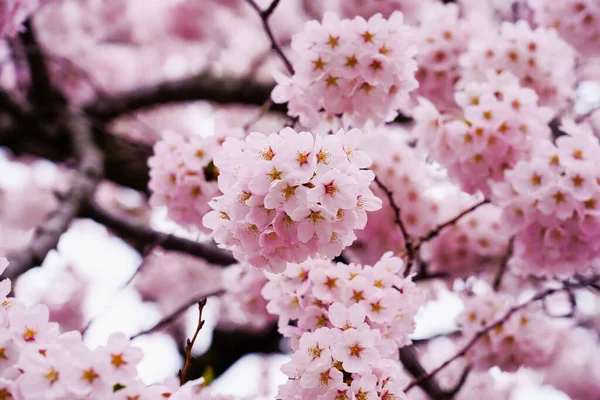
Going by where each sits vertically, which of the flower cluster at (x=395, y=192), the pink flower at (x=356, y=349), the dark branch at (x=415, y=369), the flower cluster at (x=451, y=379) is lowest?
the flower cluster at (x=451, y=379)

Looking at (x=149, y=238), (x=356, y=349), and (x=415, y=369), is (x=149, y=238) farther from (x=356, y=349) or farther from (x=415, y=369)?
(x=356, y=349)

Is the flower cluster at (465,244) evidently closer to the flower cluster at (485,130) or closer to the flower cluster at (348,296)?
the flower cluster at (485,130)

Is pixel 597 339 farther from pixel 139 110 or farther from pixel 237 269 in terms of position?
pixel 139 110

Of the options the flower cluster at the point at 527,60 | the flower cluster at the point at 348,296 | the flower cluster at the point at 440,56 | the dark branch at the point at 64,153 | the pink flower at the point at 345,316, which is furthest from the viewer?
the dark branch at the point at 64,153

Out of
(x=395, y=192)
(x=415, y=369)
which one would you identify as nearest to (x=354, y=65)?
(x=395, y=192)

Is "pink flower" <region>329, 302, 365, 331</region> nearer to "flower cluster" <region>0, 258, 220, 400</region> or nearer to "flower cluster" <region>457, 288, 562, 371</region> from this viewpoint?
"flower cluster" <region>0, 258, 220, 400</region>

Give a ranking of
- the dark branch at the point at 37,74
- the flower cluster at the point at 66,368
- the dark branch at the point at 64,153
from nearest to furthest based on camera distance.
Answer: the flower cluster at the point at 66,368 < the dark branch at the point at 37,74 < the dark branch at the point at 64,153

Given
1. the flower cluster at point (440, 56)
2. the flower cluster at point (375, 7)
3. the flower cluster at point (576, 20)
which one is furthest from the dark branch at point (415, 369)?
the flower cluster at point (375, 7)
